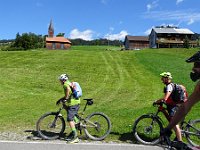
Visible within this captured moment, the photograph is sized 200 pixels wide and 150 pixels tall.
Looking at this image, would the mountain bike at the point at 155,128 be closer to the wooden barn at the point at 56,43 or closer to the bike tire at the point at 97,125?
the bike tire at the point at 97,125

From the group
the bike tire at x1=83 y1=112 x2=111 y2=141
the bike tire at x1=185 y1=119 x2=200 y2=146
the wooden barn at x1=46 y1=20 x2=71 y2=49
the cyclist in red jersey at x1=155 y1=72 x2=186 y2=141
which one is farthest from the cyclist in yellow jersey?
the wooden barn at x1=46 y1=20 x2=71 y2=49

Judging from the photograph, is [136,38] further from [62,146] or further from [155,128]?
[62,146]

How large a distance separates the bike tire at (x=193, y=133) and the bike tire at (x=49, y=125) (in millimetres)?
3378

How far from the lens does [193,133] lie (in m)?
9.00

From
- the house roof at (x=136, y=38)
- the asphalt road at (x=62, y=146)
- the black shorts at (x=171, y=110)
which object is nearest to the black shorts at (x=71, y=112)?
the asphalt road at (x=62, y=146)

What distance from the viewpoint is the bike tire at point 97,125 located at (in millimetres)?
9797

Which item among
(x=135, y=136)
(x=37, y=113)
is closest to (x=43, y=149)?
(x=135, y=136)

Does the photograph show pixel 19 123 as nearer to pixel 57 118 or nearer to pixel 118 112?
pixel 57 118

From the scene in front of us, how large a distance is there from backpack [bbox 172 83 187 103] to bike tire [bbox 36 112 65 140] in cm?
319

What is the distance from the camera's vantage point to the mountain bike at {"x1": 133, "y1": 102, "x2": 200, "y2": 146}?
9.04 m

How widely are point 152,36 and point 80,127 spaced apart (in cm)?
9533

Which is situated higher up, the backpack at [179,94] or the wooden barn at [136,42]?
the wooden barn at [136,42]

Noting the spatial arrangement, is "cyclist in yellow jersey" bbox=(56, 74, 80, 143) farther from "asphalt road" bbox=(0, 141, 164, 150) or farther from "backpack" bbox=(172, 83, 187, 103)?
"backpack" bbox=(172, 83, 187, 103)

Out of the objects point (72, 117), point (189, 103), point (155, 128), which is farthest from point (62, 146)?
point (189, 103)
